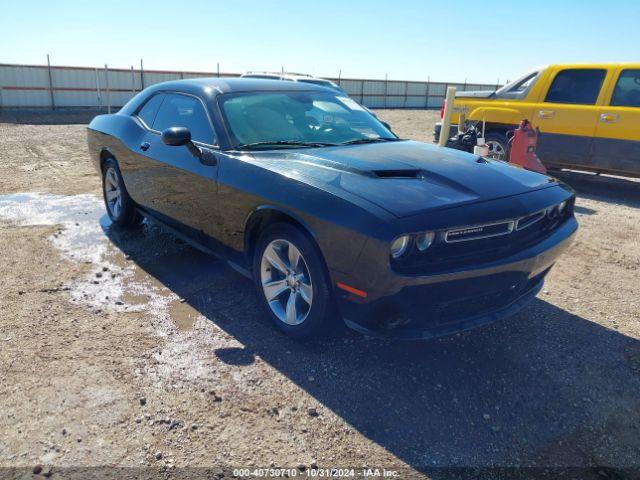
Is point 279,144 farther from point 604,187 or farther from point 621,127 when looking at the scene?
point 604,187

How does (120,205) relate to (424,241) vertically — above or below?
below

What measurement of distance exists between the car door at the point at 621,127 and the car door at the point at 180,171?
5986 millimetres

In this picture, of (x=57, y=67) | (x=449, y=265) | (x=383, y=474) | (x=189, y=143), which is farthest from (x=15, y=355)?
(x=57, y=67)

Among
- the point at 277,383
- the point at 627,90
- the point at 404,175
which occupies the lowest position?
the point at 277,383

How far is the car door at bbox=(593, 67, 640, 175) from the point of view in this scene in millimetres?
7000

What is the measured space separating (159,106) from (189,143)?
1245 mm

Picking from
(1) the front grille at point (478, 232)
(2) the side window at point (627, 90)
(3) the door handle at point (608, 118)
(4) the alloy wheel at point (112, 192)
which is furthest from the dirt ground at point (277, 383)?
(2) the side window at point (627, 90)

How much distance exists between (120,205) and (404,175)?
3.41 meters

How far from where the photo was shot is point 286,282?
320 centimetres

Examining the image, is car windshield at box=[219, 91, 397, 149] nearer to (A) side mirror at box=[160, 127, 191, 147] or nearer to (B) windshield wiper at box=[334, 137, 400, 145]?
(B) windshield wiper at box=[334, 137, 400, 145]

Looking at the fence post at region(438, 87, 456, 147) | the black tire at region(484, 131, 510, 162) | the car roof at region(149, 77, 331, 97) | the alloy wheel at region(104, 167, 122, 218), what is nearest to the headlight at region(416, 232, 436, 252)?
the car roof at region(149, 77, 331, 97)

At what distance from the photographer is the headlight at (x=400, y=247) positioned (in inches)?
100

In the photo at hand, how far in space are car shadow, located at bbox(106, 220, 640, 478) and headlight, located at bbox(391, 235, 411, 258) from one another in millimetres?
790

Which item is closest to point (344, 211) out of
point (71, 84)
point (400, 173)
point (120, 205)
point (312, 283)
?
point (312, 283)
